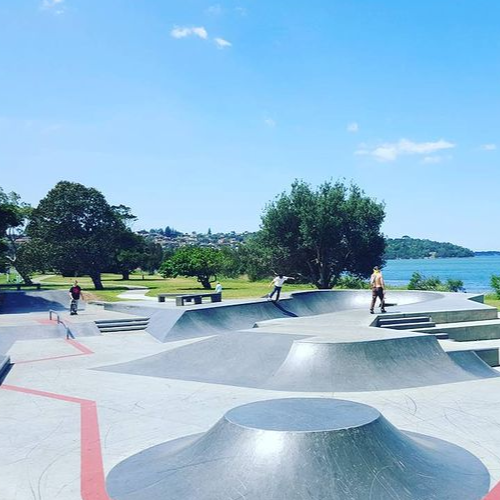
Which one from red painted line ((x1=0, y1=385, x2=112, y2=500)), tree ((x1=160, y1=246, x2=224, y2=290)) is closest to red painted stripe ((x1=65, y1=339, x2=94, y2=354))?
red painted line ((x1=0, y1=385, x2=112, y2=500))

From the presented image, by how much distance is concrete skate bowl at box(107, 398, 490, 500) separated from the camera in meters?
4.63

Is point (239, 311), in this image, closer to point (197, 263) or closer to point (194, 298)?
point (194, 298)

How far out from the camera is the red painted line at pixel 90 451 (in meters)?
5.32

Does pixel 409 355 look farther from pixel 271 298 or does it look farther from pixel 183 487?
pixel 271 298

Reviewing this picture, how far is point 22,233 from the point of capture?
44.3 meters

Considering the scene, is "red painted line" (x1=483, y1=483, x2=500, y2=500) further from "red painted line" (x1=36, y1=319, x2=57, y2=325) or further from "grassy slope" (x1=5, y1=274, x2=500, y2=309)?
"grassy slope" (x1=5, y1=274, x2=500, y2=309)

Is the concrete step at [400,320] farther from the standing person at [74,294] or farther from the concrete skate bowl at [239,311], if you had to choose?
the standing person at [74,294]

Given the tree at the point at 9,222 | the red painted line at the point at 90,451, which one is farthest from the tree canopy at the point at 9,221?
the red painted line at the point at 90,451

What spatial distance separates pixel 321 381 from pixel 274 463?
5291 mm

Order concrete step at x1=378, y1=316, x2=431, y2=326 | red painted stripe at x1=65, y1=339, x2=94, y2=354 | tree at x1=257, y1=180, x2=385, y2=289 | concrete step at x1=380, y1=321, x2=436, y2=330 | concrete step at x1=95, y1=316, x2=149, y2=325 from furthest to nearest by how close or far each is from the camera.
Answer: tree at x1=257, y1=180, x2=385, y2=289 → concrete step at x1=95, y1=316, x2=149, y2=325 → concrete step at x1=378, y1=316, x2=431, y2=326 → concrete step at x1=380, y1=321, x2=436, y2=330 → red painted stripe at x1=65, y1=339, x2=94, y2=354

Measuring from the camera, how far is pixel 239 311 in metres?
19.3

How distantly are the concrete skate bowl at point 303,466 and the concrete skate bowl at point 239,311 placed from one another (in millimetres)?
11230

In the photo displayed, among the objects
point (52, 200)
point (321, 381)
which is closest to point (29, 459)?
point (321, 381)

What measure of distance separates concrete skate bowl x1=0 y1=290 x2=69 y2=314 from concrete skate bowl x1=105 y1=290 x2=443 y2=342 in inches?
177
